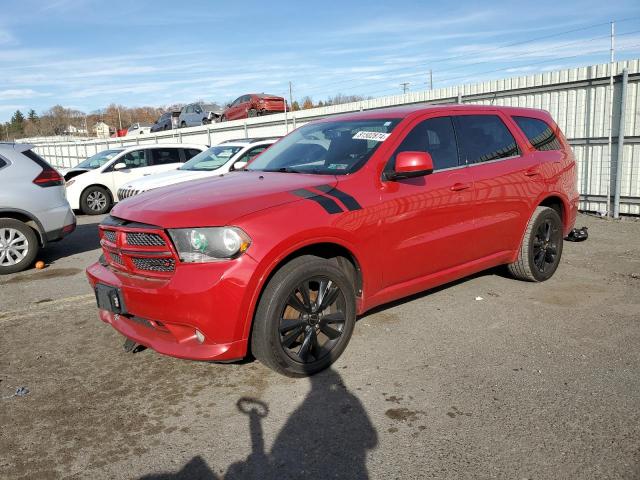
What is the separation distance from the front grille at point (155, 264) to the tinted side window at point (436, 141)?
1948 millimetres

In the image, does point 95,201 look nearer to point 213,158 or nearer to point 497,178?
point 213,158

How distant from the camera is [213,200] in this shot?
3.45 m

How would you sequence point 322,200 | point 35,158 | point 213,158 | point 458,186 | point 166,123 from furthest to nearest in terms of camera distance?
point 166,123 < point 213,158 < point 35,158 < point 458,186 < point 322,200

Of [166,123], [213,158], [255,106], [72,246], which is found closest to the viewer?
[72,246]

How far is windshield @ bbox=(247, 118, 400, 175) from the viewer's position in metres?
4.08

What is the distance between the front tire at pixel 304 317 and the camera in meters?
3.27

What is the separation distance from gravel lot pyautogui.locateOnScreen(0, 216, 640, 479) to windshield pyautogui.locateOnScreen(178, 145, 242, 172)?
5.78m

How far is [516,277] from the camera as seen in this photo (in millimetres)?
5539

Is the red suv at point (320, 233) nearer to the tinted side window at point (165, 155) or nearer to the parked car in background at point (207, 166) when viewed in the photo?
the parked car in background at point (207, 166)

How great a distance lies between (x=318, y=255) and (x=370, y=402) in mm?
1114

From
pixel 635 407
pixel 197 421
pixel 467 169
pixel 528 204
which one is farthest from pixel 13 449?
pixel 528 204

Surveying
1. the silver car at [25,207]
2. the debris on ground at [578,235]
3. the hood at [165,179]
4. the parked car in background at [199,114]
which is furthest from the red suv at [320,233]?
the parked car in background at [199,114]

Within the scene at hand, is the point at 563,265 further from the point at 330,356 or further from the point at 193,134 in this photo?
the point at 193,134

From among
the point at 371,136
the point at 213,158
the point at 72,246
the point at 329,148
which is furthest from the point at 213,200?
the point at 213,158
